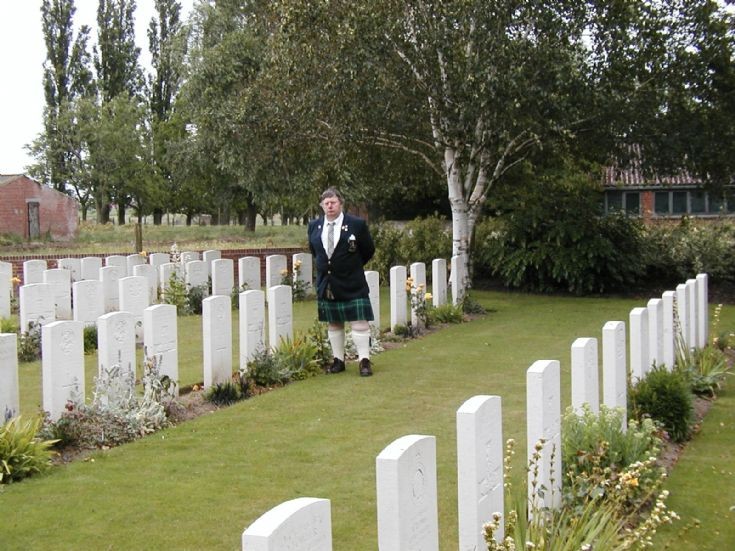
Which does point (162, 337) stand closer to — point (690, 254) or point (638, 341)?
point (638, 341)

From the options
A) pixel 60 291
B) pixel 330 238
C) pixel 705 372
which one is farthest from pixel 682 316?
pixel 60 291

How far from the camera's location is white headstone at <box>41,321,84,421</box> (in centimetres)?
696

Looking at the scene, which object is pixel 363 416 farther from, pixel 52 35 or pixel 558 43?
pixel 52 35

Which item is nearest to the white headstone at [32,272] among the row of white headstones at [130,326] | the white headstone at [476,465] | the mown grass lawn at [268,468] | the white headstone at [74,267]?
the row of white headstones at [130,326]

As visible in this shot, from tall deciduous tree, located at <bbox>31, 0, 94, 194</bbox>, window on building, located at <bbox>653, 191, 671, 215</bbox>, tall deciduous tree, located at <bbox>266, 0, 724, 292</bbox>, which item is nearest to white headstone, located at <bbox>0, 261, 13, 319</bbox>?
tall deciduous tree, located at <bbox>266, 0, 724, 292</bbox>

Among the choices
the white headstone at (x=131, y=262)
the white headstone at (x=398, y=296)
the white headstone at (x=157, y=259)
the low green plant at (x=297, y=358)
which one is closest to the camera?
the low green plant at (x=297, y=358)

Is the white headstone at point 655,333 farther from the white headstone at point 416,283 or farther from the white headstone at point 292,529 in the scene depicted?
the white headstone at point 292,529

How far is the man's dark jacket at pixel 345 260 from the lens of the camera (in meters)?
9.58

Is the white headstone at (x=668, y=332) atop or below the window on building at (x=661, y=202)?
below

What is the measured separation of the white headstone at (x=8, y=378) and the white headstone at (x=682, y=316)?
20.4ft

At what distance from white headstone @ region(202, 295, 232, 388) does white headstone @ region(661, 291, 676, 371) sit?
13.8ft

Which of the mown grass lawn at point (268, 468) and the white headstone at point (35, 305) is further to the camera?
the white headstone at point (35, 305)

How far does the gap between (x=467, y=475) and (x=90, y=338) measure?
28.7 ft

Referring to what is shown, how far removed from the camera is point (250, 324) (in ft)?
30.3
